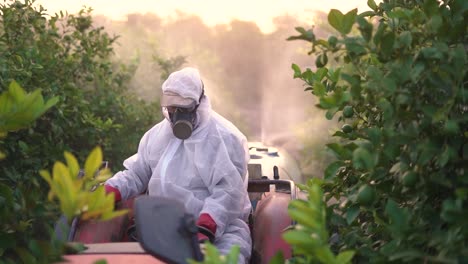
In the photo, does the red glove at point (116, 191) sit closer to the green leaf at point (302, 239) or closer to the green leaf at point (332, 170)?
the green leaf at point (332, 170)

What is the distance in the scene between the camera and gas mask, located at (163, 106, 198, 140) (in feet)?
13.7

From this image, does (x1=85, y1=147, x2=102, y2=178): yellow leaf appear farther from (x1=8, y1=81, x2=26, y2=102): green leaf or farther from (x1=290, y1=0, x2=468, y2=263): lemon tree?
(x1=290, y1=0, x2=468, y2=263): lemon tree

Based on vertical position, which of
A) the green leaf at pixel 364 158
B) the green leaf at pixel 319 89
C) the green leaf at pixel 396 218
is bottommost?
the green leaf at pixel 396 218

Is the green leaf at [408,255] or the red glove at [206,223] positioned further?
the red glove at [206,223]

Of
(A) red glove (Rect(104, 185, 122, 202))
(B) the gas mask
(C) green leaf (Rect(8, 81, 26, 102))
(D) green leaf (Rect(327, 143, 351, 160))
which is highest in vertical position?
(C) green leaf (Rect(8, 81, 26, 102))

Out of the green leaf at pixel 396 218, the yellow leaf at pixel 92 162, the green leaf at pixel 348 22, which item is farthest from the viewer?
the green leaf at pixel 348 22

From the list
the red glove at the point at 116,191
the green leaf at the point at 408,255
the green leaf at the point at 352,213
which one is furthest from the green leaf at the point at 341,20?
the red glove at the point at 116,191

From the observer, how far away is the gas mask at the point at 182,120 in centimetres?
418

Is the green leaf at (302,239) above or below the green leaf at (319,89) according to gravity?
below

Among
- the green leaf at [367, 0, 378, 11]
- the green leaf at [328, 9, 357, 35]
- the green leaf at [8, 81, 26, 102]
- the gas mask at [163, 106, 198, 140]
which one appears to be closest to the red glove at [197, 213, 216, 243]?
the gas mask at [163, 106, 198, 140]

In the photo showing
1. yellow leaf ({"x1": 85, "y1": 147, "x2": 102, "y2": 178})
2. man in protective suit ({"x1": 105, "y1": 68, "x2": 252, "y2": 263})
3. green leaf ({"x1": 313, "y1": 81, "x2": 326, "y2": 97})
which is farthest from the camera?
man in protective suit ({"x1": 105, "y1": 68, "x2": 252, "y2": 263})

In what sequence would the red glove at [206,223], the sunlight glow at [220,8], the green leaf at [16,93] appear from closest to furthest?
the green leaf at [16,93] < the red glove at [206,223] < the sunlight glow at [220,8]

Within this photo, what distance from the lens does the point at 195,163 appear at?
4246 millimetres

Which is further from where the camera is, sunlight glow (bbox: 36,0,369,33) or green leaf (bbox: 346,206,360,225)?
sunlight glow (bbox: 36,0,369,33)
